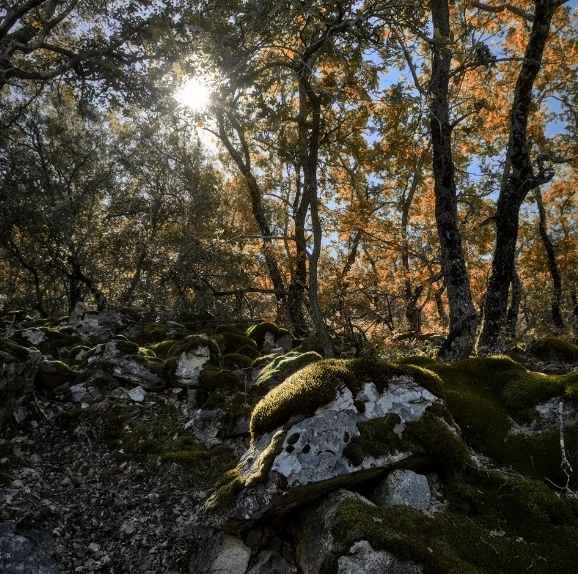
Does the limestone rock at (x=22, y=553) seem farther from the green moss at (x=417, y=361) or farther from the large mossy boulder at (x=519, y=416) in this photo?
the green moss at (x=417, y=361)

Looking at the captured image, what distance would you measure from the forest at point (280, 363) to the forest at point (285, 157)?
115 mm

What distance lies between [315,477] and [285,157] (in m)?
8.05

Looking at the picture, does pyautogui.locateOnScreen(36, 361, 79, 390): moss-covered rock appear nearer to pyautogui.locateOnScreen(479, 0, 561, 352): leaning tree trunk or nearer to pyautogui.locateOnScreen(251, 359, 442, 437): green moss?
pyautogui.locateOnScreen(251, 359, 442, 437): green moss

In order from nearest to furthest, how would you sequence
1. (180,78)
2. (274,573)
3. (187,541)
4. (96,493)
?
(274,573) < (187,541) < (96,493) < (180,78)

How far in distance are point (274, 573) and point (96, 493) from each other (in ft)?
10.9

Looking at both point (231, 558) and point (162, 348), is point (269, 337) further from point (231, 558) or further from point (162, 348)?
point (231, 558)

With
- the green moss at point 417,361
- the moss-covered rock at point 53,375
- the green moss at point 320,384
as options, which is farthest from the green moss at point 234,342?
the green moss at point 320,384

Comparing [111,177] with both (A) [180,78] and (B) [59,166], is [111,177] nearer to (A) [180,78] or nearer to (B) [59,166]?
(B) [59,166]

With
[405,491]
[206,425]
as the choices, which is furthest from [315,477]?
[206,425]

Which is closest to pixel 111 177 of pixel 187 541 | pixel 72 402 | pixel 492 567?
pixel 72 402

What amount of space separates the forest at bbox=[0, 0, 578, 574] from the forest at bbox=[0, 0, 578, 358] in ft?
0.38

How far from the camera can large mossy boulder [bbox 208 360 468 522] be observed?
418 cm

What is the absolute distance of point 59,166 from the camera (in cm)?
1975

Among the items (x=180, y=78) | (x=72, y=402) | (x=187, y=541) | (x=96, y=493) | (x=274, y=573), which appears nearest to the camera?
(x=274, y=573)
